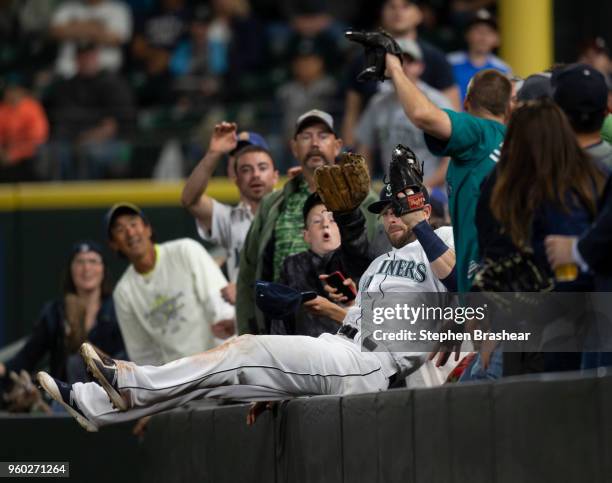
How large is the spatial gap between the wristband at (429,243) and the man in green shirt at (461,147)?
0.10 m

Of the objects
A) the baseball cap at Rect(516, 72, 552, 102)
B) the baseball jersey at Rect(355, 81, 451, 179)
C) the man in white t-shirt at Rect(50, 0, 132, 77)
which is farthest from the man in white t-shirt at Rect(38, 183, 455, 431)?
the man in white t-shirt at Rect(50, 0, 132, 77)

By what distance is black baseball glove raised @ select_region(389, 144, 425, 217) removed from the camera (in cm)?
689

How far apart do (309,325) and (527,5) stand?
26.5 ft

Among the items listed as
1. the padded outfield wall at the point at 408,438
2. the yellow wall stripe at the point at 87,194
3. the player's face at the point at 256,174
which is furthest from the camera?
the yellow wall stripe at the point at 87,194

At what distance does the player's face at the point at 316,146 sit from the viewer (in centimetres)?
881

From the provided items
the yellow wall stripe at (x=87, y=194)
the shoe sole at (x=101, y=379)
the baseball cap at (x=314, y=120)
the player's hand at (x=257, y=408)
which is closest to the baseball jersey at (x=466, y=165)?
the player's hand at (x=257, y=408)

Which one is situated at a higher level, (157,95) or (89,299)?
(157,95)

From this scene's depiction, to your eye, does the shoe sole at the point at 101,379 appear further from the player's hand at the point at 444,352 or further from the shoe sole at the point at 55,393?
the player's hand at the point at 444,352

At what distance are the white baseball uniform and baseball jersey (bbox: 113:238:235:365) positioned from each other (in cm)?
327

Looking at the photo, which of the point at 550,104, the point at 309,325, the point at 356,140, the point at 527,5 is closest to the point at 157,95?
the point at 527,5

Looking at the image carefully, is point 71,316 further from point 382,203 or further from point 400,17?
point 382,203

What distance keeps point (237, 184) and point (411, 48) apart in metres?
1.84

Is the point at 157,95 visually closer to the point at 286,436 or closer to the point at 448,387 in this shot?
the point at 286,436

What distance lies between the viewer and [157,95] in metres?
17.2
